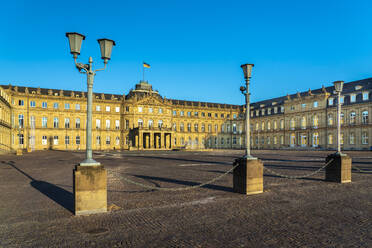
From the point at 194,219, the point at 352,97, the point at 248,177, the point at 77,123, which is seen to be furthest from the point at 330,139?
the point at 194,219

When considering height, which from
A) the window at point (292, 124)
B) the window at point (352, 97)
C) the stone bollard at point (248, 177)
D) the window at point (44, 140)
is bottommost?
the window at point (44, 140)

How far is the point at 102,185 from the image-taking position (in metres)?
7.30

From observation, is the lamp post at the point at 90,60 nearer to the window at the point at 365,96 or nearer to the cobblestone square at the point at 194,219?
the cobblestone square at the point at 194,219

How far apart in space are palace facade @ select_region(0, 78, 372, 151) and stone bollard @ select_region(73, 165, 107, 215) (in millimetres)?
48771

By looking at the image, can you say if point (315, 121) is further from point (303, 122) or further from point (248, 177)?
point (248, 177)

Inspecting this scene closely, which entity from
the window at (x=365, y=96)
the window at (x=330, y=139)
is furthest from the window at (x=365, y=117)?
the window at (x=330, y=139)

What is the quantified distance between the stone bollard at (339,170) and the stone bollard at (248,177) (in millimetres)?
4805

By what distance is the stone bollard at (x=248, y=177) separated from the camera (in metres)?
9.53

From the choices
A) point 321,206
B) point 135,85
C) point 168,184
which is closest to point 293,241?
point 321,206

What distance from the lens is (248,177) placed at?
955cm

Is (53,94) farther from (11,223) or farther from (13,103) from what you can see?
(11,223)

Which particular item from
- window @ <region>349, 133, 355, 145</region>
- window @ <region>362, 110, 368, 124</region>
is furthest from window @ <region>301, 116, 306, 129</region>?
window @ <region>362, 110, 368, 124</region>

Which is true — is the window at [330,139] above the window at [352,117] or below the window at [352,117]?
below

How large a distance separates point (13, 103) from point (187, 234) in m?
68.4
